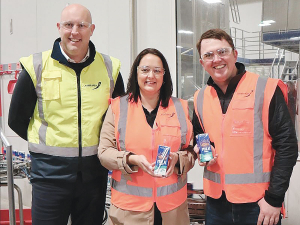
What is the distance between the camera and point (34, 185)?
77.3 inches

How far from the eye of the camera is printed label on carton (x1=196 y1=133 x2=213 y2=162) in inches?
65.0

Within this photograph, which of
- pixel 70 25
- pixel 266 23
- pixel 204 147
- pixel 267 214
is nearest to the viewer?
pixel 267 214

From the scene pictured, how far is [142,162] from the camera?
1.67 m

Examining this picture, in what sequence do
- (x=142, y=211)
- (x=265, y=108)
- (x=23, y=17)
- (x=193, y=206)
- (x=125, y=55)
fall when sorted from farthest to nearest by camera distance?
(x=23, y=17) → (x=125, y=55) → (x=193, y=206) → (x=142, y=211) → (x=265, y=108)

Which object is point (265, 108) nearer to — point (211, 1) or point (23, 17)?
point (211, 1)

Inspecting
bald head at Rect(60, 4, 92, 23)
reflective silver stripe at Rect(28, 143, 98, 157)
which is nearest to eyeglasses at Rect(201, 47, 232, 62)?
bald head at Rect(60, 4, 92, 23)

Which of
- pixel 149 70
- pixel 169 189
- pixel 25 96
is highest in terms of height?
pixel 149 70

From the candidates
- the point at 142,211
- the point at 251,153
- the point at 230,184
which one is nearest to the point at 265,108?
the point at 251,153

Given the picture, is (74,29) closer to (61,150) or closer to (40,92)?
(40,92)

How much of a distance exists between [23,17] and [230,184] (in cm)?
337

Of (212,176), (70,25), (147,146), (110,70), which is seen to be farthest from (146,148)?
(70,25)

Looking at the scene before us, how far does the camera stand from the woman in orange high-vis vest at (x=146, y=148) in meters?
1.74

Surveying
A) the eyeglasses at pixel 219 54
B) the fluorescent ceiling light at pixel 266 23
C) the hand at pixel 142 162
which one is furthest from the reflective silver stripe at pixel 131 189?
the fluorescent ceiling light at pixel 266 23

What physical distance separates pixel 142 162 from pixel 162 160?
0.36 feet
